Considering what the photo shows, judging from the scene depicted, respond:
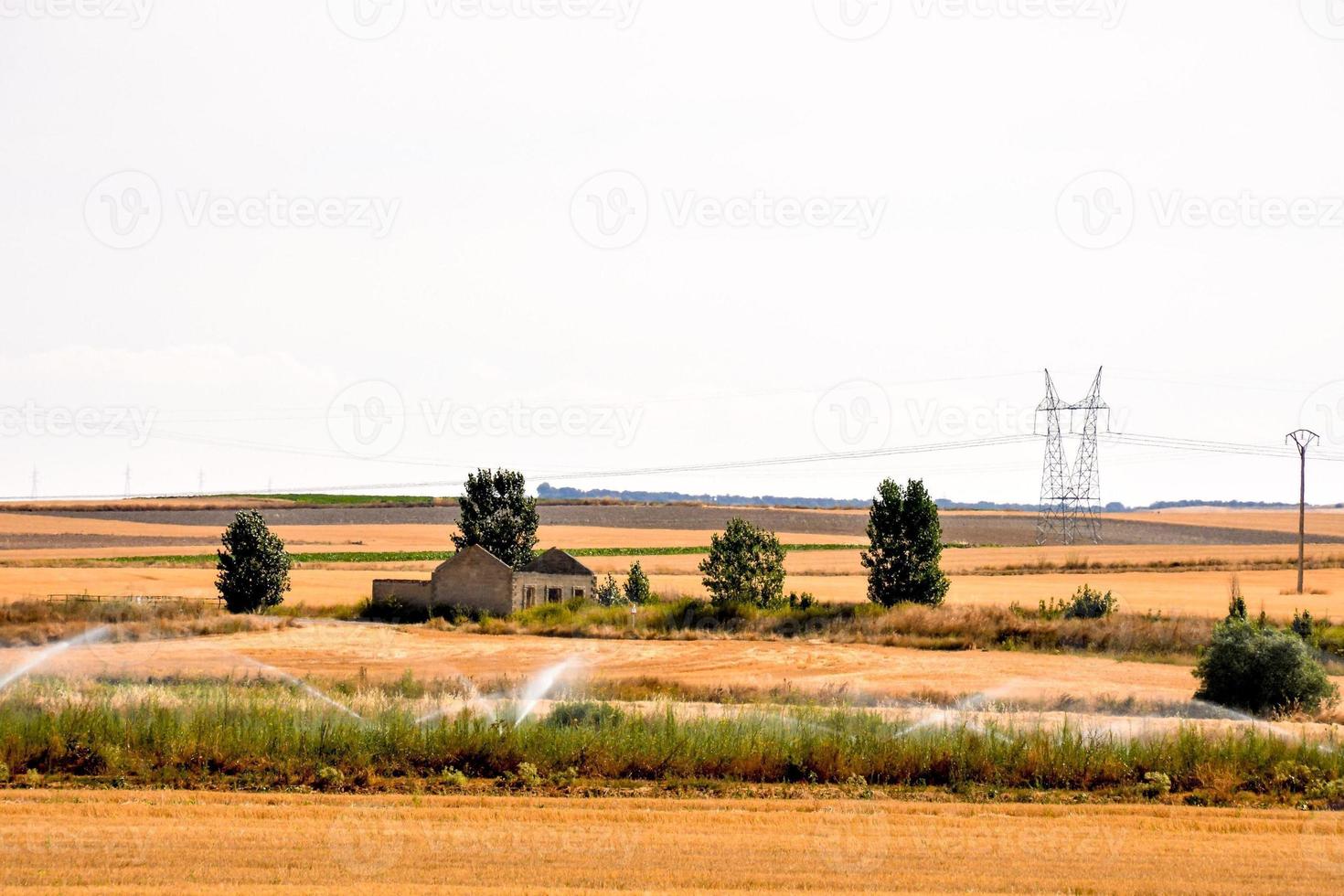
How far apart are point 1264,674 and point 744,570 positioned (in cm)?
3149

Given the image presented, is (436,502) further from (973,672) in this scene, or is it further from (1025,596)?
(973,672)

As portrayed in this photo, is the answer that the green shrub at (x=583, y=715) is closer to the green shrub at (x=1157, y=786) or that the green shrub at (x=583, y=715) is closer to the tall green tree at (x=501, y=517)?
the green shrub at (x=1157, y=786)

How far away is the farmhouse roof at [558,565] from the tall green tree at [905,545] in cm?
1741

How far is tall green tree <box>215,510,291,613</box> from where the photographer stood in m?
67.6

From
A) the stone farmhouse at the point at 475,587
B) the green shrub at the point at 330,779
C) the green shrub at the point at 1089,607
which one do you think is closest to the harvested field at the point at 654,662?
the stone farmhouse at the point at 475,587

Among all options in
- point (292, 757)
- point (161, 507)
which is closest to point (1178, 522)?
point (161, 507)

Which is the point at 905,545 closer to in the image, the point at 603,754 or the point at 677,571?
the point at 677,571

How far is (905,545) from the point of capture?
63.9 metres

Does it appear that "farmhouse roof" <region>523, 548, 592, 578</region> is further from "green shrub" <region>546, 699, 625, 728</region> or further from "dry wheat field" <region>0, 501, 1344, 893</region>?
"green shrub" <region>546, 699, 625, 728</region>

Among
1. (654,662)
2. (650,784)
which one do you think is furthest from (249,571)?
(650,784)

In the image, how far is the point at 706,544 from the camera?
12244 cm

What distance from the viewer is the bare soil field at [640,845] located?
18.5m

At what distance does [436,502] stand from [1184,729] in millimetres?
132003

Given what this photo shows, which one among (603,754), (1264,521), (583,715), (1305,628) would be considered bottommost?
(603,754)
